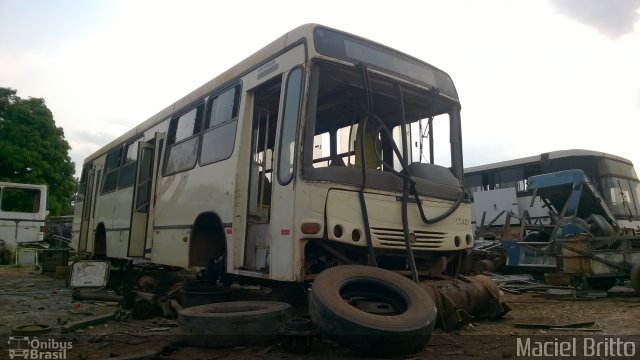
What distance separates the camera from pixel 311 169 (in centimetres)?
455

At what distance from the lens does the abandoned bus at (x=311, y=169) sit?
463 centimetres

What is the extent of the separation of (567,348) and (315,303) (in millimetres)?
2372

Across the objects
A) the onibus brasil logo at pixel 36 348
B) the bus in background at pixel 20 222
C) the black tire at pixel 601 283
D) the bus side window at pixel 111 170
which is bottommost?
A: the onibus brasil logo at pixel 36 348

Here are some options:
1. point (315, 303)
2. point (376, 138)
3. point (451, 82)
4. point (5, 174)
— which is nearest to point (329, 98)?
point (376, 138)

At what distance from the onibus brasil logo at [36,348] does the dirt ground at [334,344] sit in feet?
0.20

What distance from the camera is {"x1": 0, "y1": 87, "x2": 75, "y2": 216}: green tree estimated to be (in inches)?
1039

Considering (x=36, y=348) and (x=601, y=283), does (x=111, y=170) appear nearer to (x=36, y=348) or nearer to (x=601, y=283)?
(x=36, y=348)

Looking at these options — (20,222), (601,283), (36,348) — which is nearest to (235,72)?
(36,348)

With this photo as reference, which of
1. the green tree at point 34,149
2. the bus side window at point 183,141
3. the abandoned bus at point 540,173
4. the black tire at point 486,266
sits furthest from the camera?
the green tree at point 34,149

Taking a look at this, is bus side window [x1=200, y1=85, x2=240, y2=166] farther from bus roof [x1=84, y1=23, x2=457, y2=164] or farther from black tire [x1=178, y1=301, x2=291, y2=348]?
black tire [x1=178, y1=301, x2=291, y2=348]

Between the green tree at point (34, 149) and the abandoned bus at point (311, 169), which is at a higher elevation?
the green tree at point (34, 149)

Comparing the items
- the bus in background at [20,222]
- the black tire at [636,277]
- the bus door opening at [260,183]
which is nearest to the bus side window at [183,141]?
the bus door opening at [260,183]

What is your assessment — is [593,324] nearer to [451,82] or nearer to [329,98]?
[451,82]

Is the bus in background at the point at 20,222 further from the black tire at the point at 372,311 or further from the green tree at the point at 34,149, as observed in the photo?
the black tire at the point at 372,311
